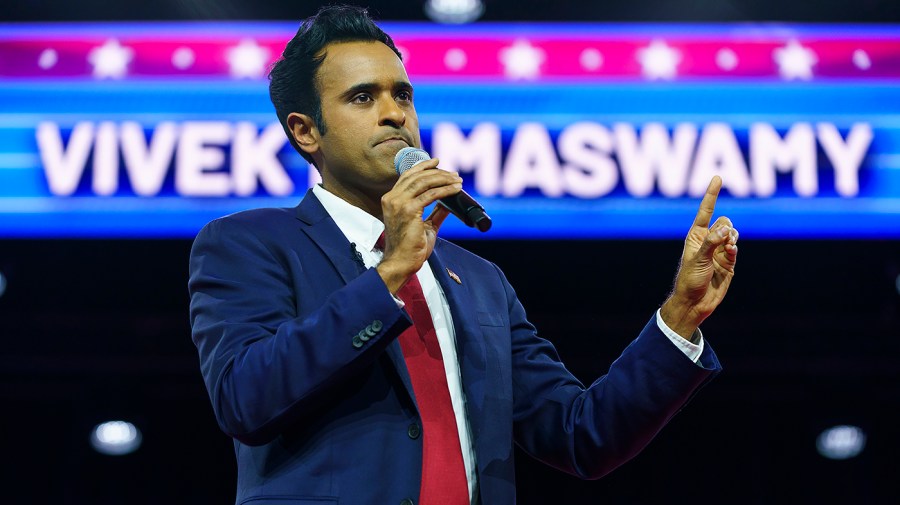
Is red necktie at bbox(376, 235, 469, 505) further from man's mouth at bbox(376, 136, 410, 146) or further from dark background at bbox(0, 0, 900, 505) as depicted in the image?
dark background at bbox(0, 0, 900, 505)

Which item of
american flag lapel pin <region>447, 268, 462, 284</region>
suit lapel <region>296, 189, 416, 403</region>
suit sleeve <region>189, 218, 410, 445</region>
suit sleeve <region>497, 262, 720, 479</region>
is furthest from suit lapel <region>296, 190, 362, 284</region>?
Answer: suit sleeve <region>497, 262, 720, 479</region>

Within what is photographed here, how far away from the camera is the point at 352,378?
160 cm

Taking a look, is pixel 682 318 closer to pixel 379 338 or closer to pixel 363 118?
pixel 379 338

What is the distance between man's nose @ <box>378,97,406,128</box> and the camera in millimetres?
1848

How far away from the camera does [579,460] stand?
72.7 inches

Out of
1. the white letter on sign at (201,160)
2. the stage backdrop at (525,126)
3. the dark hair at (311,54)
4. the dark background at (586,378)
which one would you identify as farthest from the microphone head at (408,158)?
the dark background at (586,378)

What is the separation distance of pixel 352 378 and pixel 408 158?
1.25 feet

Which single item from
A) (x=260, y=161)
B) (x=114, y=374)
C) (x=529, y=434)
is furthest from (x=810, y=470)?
(x=529, y=434)

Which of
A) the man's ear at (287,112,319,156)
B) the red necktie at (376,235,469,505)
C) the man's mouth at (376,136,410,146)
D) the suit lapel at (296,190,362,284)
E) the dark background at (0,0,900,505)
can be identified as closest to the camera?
the red necktie at (376,235,469,505)

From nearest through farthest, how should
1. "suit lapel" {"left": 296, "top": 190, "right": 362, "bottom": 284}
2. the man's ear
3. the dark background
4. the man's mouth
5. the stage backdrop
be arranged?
"suit lapel" {"left": 296, "top": 190, "right": 362, "bottom": 284} → the man's mouth → the man's ear → the stage backdrop → the dark background

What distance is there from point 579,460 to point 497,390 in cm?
21

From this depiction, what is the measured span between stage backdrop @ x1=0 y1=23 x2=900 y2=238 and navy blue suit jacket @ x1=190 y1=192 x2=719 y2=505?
2.35 metres

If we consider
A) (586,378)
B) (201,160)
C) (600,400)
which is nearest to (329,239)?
(600,400)

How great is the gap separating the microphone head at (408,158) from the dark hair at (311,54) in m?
0.24
